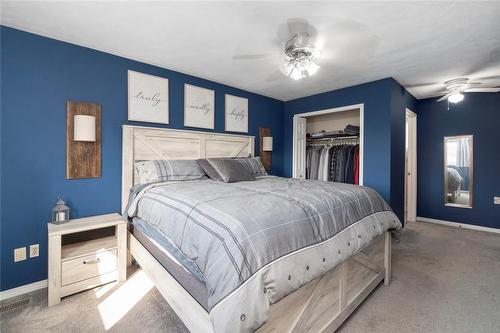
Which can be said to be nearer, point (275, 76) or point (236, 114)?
point (275, 76)

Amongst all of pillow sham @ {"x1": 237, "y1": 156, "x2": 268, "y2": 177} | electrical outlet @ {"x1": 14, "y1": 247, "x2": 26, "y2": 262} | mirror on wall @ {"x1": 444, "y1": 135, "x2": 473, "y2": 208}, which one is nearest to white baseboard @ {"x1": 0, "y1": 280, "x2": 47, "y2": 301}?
electrical outlet @ {"x1": 14, "y1": 247, "x2": 26, "y2": 262}

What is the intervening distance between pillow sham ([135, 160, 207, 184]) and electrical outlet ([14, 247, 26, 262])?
117 centimetres

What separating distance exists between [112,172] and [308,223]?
2326 millimetres

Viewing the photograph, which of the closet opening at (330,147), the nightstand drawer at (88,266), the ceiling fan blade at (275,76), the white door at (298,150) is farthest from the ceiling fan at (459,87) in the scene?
the nightstand drawer at (88,266)

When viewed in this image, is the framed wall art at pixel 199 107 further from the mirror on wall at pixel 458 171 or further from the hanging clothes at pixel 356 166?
the mirror on wall at pixel 458 171

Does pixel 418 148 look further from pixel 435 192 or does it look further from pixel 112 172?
pixel 112 172

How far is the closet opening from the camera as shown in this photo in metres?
3.89

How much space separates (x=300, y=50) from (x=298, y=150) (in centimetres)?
264

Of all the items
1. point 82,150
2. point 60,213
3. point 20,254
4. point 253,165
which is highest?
point 82,150

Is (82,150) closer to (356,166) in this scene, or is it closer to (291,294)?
(291,294)

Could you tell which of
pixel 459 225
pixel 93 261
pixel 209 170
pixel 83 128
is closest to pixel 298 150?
pixel 209 170

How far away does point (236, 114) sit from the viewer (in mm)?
3920

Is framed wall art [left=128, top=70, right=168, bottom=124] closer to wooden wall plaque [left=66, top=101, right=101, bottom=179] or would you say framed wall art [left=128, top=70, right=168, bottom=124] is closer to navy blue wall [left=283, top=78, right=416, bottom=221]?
wooden wall plaque [left=66, top=101, right=101, bottom=179]

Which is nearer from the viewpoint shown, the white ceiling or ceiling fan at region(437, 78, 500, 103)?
the white ceiling
